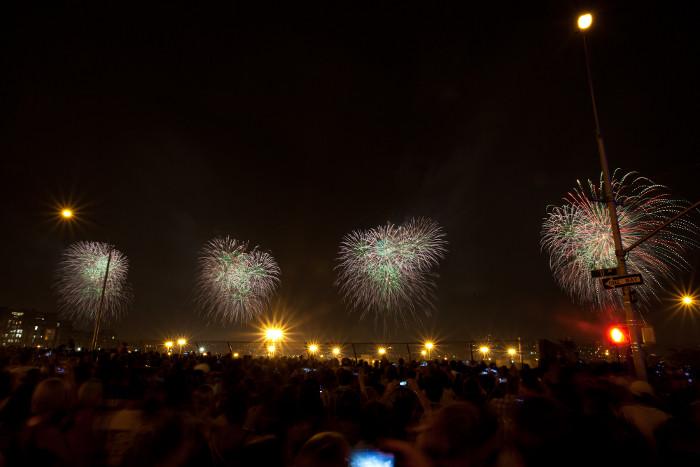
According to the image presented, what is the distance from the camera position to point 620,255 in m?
12.7

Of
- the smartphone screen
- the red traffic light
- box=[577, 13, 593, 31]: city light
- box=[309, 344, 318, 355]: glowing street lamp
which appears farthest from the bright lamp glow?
box=[309, 344, 318, 355]: glowing street lamp

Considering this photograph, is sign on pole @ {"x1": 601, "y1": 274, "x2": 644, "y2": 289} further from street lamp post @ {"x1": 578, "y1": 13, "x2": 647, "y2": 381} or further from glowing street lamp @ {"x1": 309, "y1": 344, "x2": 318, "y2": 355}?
glowing street lamp @ {"x1": 309, "y1": 344, "x2": 318, "y2": 355}

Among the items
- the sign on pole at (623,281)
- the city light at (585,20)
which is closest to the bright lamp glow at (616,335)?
the sign on pole at (623,281)

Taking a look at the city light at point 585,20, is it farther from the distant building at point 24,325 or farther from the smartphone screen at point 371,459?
the distant building at point 24,325

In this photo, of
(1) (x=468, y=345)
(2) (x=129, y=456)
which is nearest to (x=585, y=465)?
(2) (x=129, y=456)

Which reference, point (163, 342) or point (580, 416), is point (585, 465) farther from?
point (163, 342)

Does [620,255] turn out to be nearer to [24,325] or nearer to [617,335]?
[617,335]

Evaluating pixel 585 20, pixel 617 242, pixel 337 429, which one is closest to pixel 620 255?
pixel 617 242

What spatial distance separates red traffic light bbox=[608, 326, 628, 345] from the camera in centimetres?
1184

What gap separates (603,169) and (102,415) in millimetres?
15388

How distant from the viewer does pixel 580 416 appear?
328cm

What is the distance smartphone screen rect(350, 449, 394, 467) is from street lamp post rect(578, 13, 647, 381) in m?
11.0

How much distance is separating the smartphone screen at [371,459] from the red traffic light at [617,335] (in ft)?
38.5

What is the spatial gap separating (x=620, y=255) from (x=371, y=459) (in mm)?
12922
